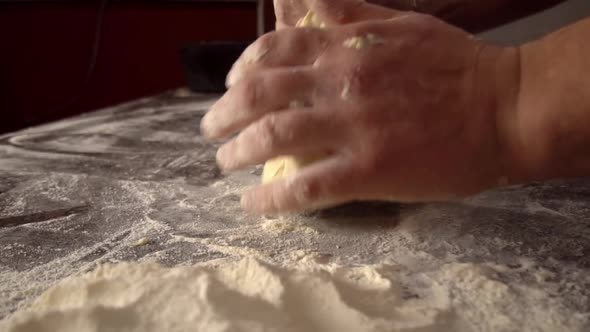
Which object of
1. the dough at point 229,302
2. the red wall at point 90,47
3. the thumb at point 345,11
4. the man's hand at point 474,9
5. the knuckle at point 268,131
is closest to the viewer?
the dough at point 229,302

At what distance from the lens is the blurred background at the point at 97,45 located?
1746mm

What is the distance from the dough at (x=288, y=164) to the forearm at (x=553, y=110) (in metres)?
0.19

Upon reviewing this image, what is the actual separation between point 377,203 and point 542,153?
0.21 m

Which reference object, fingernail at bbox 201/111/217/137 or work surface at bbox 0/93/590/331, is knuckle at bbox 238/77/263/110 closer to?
fingernail at bbox 201/111/217/137

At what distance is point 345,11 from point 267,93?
0.56 feet

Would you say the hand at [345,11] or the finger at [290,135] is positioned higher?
the hand at [345,11]

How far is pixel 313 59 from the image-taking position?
54 cm

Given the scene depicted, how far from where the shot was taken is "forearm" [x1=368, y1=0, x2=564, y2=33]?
3.26ft

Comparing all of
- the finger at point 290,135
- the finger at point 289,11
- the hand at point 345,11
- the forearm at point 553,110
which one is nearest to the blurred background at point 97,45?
the finger at point 289,11

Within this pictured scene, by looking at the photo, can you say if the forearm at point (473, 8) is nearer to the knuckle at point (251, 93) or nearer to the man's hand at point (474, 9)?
the man's hand at point (474, 9)

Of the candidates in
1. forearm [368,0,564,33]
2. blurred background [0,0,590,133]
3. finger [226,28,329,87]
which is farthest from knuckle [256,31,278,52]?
blurred background [0,0,590,133]

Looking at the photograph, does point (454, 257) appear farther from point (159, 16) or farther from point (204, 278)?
point (159, 16)

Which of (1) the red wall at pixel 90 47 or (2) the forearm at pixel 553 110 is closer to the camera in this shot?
(2) the forearm at pixel 553 110

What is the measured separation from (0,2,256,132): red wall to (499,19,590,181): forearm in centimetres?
149
